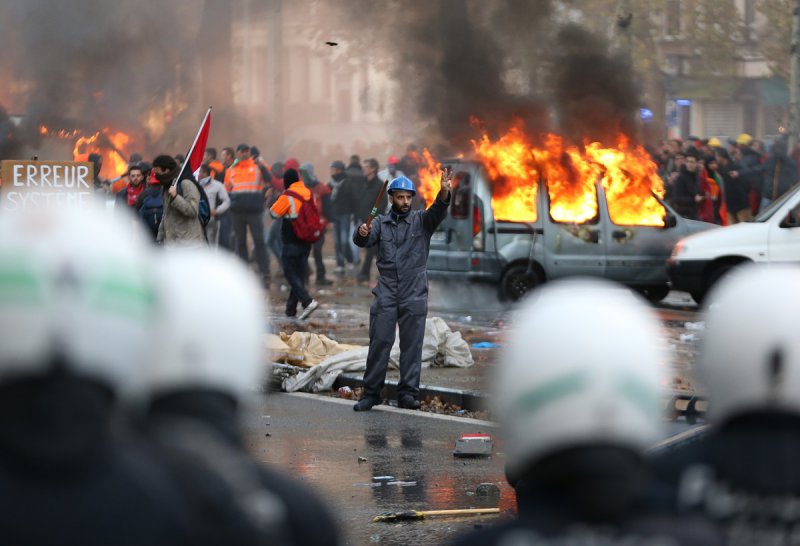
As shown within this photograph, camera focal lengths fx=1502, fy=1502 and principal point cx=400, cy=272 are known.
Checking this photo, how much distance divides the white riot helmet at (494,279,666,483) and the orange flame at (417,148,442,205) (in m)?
15.5

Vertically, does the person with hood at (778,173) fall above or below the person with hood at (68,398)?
above

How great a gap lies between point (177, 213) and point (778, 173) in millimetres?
12317

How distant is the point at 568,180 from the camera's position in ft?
57.1

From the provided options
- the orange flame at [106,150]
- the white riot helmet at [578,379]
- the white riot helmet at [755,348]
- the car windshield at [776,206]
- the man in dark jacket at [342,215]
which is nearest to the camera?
the white riot helmet at [578,379]

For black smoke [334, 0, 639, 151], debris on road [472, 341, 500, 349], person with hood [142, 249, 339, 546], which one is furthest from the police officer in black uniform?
black smoke [334, 0, 639, 151]

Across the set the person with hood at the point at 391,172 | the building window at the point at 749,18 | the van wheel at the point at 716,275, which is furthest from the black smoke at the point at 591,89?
the building window at the point at 749,18

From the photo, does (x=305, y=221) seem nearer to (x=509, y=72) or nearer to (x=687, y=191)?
(x=509, y=72)

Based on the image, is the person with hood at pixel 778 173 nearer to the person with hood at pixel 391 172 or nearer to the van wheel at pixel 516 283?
the person with hood at pixel 391 172

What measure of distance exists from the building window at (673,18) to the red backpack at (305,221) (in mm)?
20624

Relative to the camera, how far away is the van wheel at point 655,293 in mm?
17797

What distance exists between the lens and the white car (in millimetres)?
15914

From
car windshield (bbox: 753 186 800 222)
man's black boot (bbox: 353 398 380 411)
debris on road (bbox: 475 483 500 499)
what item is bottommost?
debris on road (bbox: 475 483 500 499)

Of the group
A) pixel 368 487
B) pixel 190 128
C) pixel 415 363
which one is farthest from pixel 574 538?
pixel 190 128

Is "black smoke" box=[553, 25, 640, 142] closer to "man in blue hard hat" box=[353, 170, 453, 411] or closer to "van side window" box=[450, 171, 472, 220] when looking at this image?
"van side window" box=[450, 171, 472, 220]
